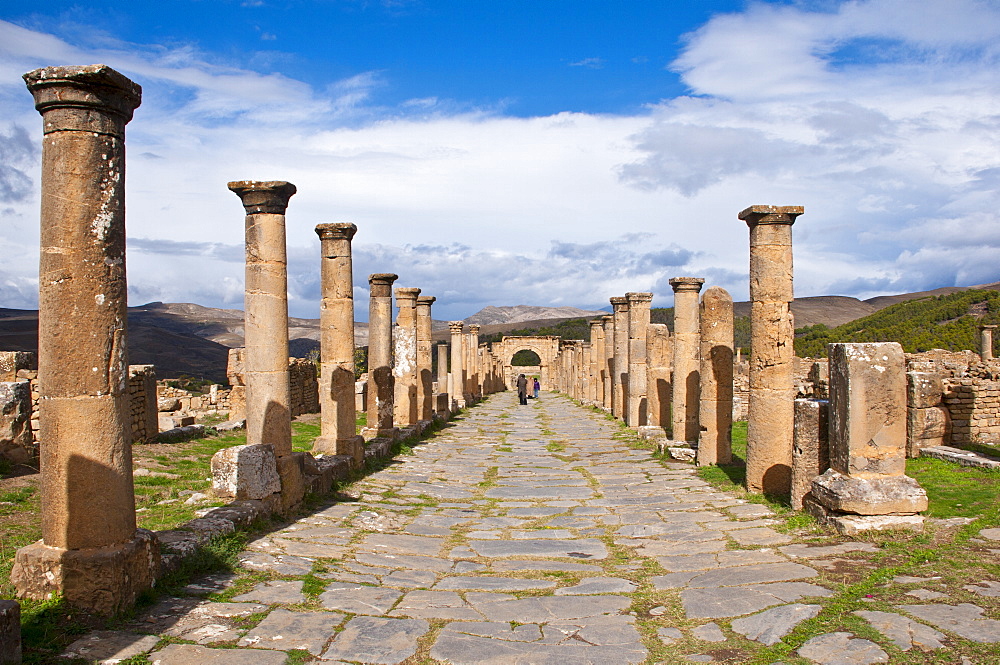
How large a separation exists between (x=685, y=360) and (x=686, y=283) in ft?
4.76

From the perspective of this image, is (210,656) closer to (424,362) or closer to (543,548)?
(543,548)

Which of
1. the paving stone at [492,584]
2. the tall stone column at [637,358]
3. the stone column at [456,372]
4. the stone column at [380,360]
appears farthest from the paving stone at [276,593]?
the stone column at [456,372]

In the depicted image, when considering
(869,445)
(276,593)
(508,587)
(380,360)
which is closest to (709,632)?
(508,587)

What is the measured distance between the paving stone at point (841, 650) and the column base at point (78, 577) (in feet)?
13.6

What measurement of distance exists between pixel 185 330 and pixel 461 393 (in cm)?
5870

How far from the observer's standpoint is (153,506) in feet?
24.3

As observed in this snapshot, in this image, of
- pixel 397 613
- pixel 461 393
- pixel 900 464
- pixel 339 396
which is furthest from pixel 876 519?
pixel 461 393

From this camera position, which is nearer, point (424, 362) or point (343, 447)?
point (343, 447)

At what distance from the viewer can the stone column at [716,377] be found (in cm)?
1129

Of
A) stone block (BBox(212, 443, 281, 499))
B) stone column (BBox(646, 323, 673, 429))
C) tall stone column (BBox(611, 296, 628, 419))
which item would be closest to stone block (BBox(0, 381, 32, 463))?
stone block (BBox(212, 443, 281, 499))

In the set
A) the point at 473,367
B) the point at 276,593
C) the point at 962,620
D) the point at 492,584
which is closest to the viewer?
the point at 962,620

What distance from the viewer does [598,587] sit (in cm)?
575

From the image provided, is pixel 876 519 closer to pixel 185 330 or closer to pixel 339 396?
pixel 339 396

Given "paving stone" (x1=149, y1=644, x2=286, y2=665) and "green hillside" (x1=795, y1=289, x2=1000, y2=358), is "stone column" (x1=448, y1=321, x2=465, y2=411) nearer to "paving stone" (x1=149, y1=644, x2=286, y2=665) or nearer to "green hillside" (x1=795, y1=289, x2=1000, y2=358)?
"paving stone" (x1=149, y1=644, x2=286, y2=665)
